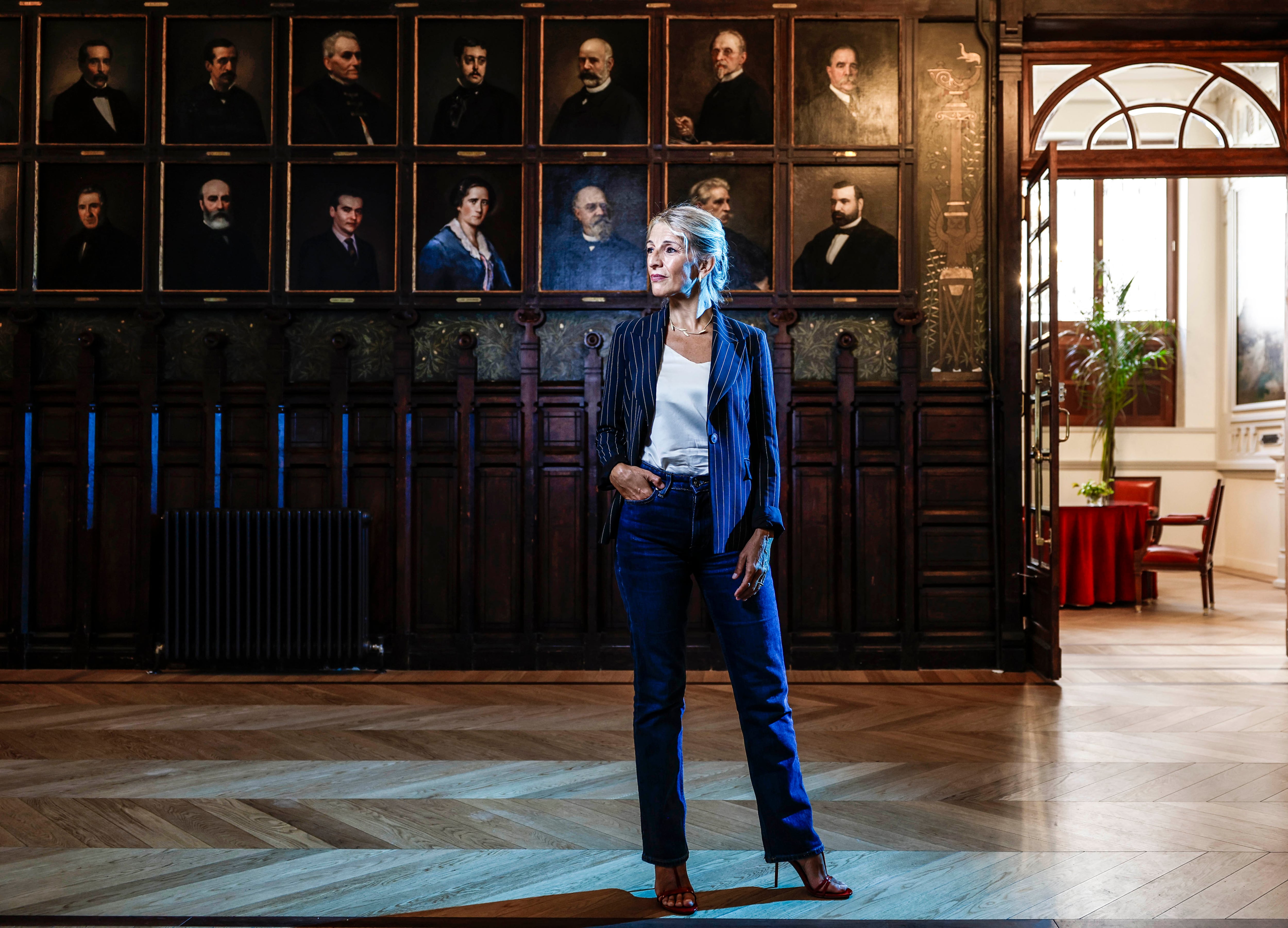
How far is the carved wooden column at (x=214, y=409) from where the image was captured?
17.6 ft

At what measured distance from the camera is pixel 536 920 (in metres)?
2.12

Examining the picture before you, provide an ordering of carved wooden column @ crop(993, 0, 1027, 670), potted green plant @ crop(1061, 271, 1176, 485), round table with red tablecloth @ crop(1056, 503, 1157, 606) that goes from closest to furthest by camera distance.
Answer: carved wooden column @ crop(993, 0, 1027, 670) < round table with red tablecloth @ crop(1056, 503, 1157, 606) < potted green plant @ crop(1061, 271, 1176, 485)

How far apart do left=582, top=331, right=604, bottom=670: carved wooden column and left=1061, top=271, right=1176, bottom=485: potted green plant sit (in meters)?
6.59

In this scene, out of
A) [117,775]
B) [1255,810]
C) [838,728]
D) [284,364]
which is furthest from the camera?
[284,364]

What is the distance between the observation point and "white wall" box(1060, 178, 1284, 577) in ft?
33.7

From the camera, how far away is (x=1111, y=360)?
9.98 meters

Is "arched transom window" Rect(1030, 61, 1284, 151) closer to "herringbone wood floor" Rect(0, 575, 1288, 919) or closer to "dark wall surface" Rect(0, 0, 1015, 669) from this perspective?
"dark wall surface" Rect(0, 0, 1015, 669)

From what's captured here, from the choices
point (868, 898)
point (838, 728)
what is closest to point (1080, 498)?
point (838, 728)

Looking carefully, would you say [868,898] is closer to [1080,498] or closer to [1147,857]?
[1147,857]

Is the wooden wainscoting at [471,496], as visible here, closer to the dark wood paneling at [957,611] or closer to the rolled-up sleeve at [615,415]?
the dark wood paneling at [957,611]

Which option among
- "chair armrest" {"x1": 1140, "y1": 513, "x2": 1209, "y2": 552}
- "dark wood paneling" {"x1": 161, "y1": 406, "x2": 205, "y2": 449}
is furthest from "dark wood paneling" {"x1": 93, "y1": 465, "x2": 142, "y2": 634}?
"chair armrest" {"x1": 1140, "y1": 513, "x2": 1209, "y2": 552}

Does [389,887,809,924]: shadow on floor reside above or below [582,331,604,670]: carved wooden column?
below

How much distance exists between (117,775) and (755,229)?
415cm

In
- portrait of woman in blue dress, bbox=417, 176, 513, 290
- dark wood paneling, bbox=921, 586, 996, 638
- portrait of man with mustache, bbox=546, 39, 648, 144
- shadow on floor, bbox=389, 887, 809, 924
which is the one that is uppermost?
portrait of man with mustache, bbox=546, 39, 648, 144
